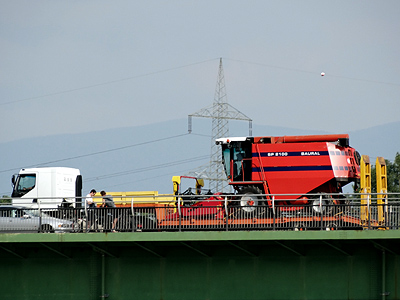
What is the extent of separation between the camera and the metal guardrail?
21.5 metres

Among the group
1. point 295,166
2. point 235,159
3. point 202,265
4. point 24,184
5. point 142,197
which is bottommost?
point 202,265

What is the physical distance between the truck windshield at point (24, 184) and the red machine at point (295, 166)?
590 inches

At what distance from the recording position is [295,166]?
Result: 1077 inches

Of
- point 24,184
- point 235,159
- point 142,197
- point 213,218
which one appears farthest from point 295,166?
point 24,184

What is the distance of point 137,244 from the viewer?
71.1ft

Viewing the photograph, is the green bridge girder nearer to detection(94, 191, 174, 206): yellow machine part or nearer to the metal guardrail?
the metal guardrail

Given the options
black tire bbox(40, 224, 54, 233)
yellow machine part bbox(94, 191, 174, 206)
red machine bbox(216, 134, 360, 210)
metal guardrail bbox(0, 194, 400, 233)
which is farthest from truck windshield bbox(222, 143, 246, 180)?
black tire bbox(40, 224, 54, 233)

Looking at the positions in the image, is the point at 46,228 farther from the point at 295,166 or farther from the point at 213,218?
the point at 295,166

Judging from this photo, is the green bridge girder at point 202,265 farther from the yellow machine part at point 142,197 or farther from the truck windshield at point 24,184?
the truck windshield at point 24,184

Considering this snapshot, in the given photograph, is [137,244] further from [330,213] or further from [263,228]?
[330,213]

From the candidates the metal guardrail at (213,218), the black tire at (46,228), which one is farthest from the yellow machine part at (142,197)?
the black tire at (46,228)

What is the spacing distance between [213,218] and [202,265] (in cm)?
160

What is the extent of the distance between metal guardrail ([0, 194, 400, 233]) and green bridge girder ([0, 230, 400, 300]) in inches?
24.6

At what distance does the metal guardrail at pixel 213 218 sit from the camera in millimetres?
21516
